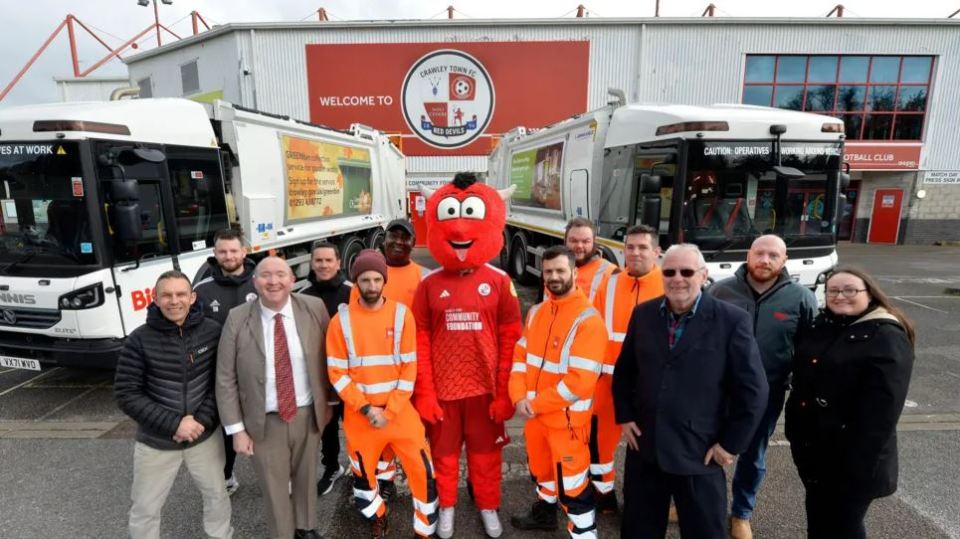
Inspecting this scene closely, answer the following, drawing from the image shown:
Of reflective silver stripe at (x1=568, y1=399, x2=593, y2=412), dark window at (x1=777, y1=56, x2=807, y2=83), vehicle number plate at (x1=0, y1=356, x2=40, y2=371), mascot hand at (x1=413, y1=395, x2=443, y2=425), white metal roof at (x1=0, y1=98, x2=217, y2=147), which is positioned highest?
dark window at (x1=777, y1=56, x2=807, y2=83)

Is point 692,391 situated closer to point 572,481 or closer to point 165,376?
point 572,481

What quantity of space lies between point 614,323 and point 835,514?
4.28 feet

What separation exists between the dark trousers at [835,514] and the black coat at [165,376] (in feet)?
9.40

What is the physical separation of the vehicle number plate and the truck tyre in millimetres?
6971

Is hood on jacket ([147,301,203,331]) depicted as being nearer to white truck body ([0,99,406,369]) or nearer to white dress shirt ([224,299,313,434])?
white dress shirt ([224,299,313,434])

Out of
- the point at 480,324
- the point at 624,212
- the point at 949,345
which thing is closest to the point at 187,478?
the point at 480,324

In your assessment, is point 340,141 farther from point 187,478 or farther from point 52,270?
point 187,478

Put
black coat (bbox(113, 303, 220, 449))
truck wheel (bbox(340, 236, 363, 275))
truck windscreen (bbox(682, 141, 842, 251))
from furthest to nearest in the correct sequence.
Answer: truck wheel (bbox(340, 236, 363, 275)) < truck windscreen (bbox(682, 141, 842, 251)) < black coat (bbox(113, 303, 220, 449))

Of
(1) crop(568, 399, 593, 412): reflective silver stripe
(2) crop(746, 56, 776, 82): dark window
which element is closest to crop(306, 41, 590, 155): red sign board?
(2) crop(746, 56, 776, 82): dark window

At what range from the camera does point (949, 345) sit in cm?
593

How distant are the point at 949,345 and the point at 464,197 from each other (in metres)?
6.92

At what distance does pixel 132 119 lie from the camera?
4.23 metres

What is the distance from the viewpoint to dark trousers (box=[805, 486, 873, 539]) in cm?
203

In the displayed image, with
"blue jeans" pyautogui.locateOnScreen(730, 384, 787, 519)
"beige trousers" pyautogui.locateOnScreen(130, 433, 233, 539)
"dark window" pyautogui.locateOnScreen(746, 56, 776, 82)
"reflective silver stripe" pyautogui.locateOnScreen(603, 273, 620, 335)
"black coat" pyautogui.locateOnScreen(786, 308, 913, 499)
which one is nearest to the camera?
"black coat" pyautogui.locateOnScreen(786, 308, 913, 499)
